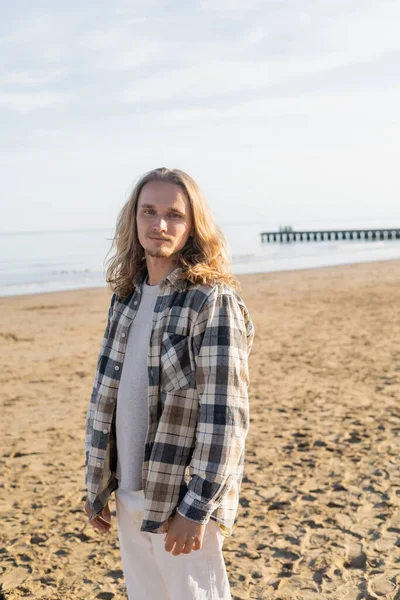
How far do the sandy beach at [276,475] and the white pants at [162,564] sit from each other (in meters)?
1.46

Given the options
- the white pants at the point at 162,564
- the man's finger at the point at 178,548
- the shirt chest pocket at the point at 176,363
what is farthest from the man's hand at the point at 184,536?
the shirt chest pocket at the point at 176,363

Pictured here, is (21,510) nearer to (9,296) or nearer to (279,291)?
(279,291)

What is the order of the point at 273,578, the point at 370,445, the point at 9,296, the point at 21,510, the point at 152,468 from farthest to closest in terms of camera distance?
the point at 9,296
the point at 370,445
the point at 21,510
the point at 273,578
the point at 152,468

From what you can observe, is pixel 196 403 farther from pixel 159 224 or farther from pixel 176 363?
pixel 159 224

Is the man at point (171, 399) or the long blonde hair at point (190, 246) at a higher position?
the long blonde hair at point (190, 246)

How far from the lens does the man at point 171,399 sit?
2160 mm

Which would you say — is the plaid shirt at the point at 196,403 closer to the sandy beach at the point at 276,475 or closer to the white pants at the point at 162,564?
the white pants at the point at 162,564

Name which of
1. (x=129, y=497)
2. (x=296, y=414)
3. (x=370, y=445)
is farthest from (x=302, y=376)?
(x=129, y=497)

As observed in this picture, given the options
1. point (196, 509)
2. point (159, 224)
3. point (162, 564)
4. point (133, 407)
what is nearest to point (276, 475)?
point (162, 564)

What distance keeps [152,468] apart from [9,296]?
2144 centimetres

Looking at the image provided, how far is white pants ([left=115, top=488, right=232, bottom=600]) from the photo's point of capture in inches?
91.0

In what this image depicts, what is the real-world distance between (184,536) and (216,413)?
42cm

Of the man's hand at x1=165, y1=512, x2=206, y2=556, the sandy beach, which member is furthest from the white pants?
the sandy beach

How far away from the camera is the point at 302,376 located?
904cm
